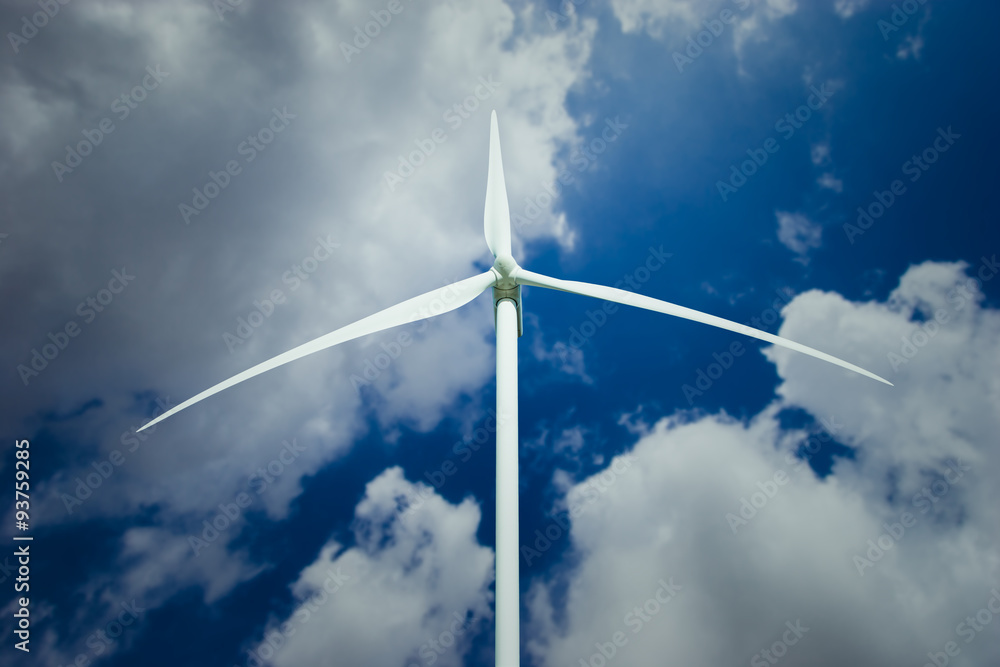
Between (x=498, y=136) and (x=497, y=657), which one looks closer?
(x=497, y=657)

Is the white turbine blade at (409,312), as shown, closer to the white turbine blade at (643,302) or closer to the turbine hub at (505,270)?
the turbine hub at (505,270)

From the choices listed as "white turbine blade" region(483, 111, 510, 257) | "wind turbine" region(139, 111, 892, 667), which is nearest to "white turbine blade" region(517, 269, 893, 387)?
"wind turbine" region(139, 111, 892, 667)

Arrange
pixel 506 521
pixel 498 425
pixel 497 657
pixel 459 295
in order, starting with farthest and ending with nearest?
pixel 459 295, pixel 498 425, pixel 506 521, pixel 497 657

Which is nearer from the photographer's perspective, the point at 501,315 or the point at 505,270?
the point at 501,315

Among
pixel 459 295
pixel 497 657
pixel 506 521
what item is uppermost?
pixel 459 295

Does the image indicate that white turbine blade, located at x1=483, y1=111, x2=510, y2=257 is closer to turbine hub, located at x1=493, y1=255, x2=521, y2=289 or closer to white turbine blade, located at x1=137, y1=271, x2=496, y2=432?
turbine hub, located at x1=493, y1=255, x2=521, y2=289

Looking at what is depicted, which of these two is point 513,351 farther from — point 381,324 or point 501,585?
point 501,585

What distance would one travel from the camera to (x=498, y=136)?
20.9 m

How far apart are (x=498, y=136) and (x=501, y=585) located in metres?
16.0

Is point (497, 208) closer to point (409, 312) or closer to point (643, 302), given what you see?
point (409, 312)

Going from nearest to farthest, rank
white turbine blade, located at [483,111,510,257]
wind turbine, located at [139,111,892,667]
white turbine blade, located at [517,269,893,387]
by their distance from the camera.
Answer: wind turbine, located at [139,111,892,667], white turbine blade, located at [517,269,893,387], white turbine blade, located at [483,111,510,257]

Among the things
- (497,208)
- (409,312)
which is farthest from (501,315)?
(497,208)

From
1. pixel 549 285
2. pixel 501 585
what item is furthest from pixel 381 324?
pixel 501 585

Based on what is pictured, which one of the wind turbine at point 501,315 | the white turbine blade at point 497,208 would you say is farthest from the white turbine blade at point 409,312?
the white turbine blade at point 497,208
